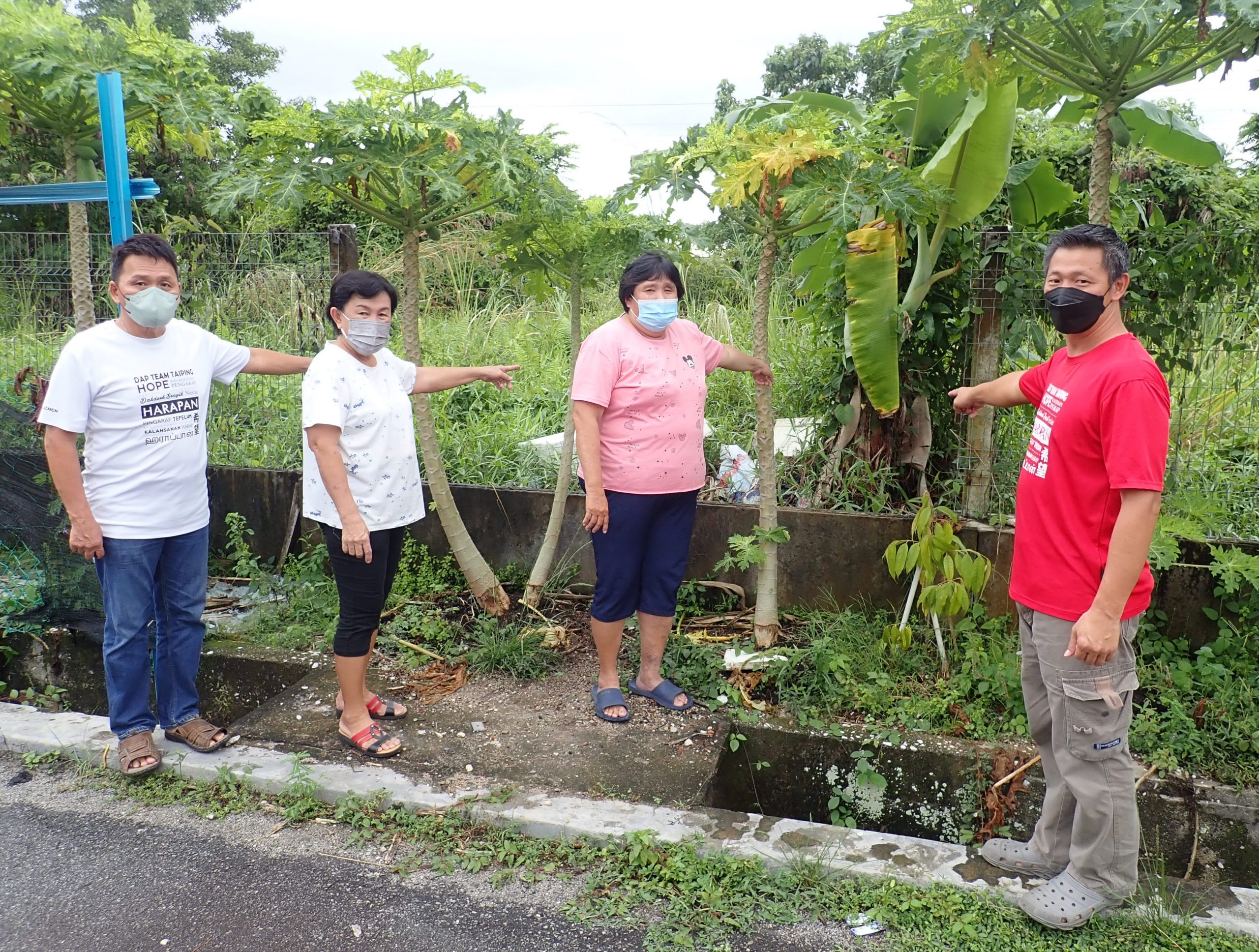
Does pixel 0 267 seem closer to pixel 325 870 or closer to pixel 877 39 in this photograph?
pixel 325 870

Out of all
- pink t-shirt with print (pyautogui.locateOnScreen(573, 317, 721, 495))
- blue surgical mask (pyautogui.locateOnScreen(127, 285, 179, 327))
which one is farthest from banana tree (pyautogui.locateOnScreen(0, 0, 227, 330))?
pink t-shirt with print (pyautogui.locateOnScreen(573, 317, 721, 495))

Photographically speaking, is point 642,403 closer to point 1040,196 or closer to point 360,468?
point 360,468

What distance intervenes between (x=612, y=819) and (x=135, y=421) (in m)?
2.33

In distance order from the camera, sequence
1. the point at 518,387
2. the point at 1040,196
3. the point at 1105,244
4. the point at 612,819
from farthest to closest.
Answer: the point at 518,387, the point at 1040,196, the point at 612,819, the point at 1105,244

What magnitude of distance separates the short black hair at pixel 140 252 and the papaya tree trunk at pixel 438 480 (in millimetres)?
1104

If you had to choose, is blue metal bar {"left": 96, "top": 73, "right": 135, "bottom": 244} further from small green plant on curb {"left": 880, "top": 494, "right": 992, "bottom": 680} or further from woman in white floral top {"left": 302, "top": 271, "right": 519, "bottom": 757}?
small green plant on curb {"left": 880, "top": 494, "right": 992, "bottom": 680}

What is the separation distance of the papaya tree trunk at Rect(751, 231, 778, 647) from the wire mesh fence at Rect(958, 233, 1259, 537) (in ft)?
3.88

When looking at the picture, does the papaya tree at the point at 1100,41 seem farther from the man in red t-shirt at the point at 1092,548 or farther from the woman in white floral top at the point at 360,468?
the woman in white floral top at the point at 360,468

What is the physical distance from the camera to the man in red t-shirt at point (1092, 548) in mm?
2432

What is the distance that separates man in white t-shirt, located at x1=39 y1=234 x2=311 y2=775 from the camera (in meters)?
3.37

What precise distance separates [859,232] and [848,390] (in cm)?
108

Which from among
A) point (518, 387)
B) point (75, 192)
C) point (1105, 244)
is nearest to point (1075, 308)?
point (1105, 244)

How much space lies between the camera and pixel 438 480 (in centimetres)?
473

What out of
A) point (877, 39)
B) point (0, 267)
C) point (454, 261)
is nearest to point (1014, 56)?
point (877, 39)
